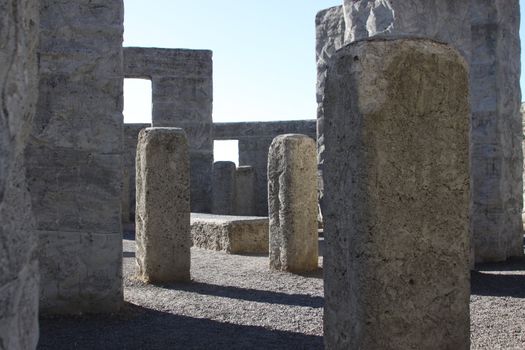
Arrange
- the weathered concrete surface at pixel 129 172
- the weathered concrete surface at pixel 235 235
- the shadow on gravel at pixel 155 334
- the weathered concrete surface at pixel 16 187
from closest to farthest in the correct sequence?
the weathered concrete surface at pixel 16 187 < the shadow on gravel at pixel 155 334 < the weathered concrete surface at pixel 235 235 < the weathered concrete surface at pixel 129 172

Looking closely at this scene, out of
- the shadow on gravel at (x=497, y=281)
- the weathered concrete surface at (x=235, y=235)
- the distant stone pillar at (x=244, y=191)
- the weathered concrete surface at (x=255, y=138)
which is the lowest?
the shadow on gravel at (x=497, y=281)

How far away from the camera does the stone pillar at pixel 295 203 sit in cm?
712

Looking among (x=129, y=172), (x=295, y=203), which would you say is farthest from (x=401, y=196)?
(x=129, y=172)

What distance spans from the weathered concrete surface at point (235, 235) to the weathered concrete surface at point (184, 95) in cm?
474

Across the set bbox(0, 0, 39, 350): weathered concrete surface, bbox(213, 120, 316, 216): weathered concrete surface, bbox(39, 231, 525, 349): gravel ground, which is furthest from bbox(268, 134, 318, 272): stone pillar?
bbox(213, 120, 316, 216): weathered concrete surface

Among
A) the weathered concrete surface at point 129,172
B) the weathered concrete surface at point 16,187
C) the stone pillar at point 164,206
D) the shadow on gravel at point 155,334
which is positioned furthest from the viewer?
the weathered concrete surface at point 129,172

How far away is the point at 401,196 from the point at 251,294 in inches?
138

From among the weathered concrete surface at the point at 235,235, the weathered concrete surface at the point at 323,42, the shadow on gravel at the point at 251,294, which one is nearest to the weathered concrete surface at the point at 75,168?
the shadow on gravel at the point at 251,294

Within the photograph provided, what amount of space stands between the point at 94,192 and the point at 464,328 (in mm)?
3183

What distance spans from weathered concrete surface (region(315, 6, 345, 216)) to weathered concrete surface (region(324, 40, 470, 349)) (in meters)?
6.91

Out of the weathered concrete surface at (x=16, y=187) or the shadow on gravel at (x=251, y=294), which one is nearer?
the weathered concrete surface at (x=16, y=187)

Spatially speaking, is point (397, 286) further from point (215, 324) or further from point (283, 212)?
point (283, 212)

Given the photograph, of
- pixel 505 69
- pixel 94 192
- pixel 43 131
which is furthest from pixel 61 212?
pixel 505 69

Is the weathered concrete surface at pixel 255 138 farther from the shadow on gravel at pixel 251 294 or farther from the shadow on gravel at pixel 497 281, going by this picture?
the shadow on gravel at pixel 251 294
